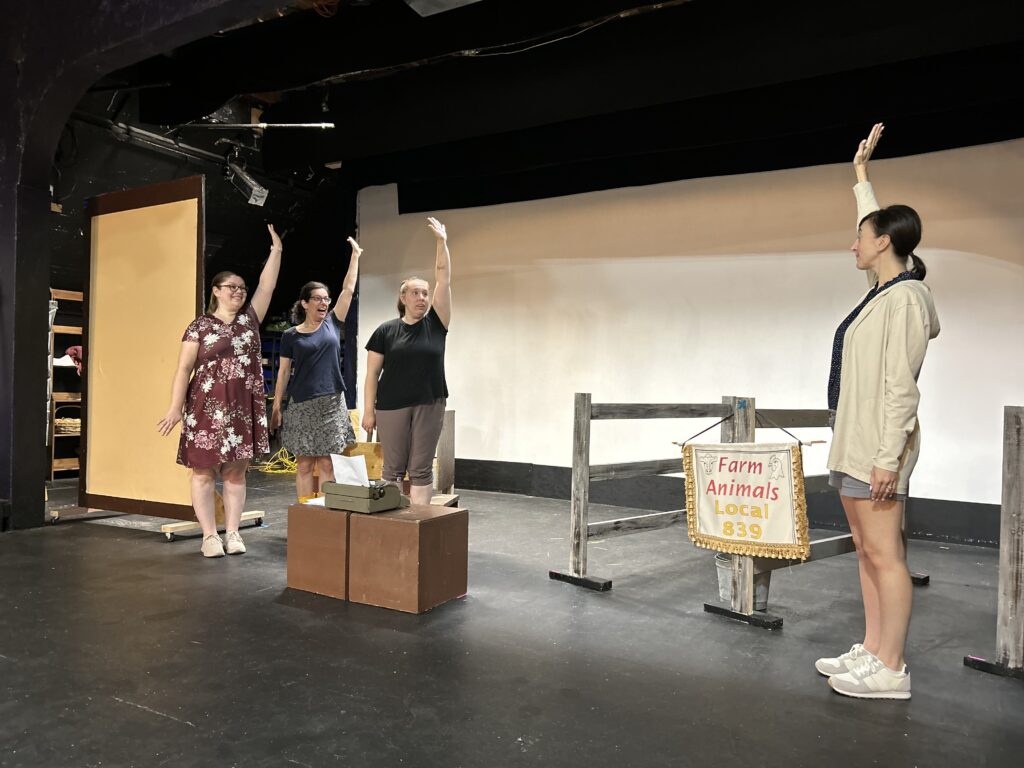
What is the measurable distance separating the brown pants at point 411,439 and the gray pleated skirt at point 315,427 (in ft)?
2.03

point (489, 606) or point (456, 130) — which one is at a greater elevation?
point (456, 130)

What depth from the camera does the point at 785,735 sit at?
2018 millimetres

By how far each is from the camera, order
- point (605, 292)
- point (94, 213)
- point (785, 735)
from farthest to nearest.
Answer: point (605, 292)
point (94, 213)
point (785, 735)

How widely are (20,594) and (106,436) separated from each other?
5.95 ft

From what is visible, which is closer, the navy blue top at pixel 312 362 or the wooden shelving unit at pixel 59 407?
the navy blue top at pixel 312 362

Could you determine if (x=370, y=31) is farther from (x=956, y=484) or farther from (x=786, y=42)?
Result: (x=956, y=484)

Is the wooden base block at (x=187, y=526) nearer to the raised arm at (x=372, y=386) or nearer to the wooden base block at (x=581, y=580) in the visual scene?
the raised arm at (x=372, y=386)

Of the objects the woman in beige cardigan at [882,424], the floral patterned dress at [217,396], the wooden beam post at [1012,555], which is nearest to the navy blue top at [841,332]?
the woman in beige cardigan at [882,424]

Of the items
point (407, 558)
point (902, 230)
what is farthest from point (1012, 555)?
point (407, 558)

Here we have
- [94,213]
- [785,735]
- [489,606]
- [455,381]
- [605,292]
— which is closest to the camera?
[785,735]

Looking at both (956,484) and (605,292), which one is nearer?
(956,484)

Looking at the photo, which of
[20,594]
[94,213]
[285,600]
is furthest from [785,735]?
[94,213]

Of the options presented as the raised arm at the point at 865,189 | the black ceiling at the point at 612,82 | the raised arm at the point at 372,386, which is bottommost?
the raised arm at the point at 372,386

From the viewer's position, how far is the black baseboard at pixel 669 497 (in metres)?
4.69
